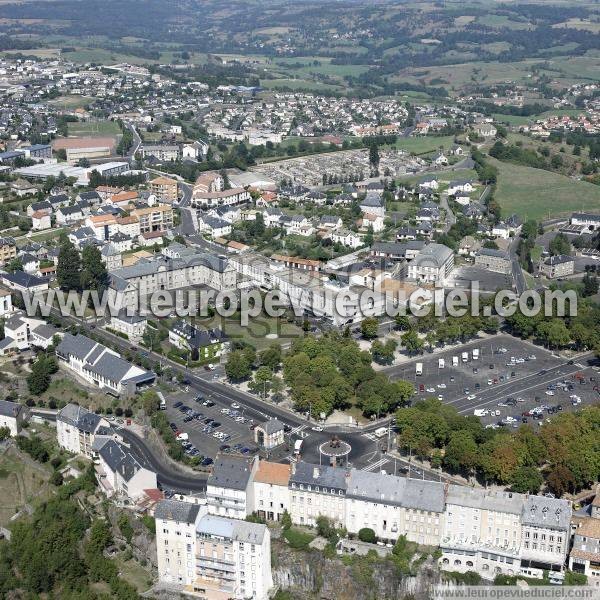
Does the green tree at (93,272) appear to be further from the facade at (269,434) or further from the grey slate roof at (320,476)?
the grey slate roof at (320,476)

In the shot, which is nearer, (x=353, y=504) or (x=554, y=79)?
(x=353, y=504)

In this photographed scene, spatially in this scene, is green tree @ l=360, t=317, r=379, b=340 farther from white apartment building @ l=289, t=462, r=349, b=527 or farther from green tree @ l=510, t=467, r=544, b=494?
white apartment building @ l=289, t=462, r=349, b=527

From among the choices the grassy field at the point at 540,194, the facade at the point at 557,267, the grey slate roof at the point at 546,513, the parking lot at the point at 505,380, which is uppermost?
the grey slate roof at the point at 546,513

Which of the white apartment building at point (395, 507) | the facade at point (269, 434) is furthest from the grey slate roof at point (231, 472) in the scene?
the facade at point (269, 434)

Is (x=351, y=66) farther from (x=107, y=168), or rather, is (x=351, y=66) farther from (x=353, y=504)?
(x=353, y=504)

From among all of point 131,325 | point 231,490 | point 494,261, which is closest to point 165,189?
point 131,325

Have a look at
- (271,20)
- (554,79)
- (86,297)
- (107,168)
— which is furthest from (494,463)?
(271,20)
